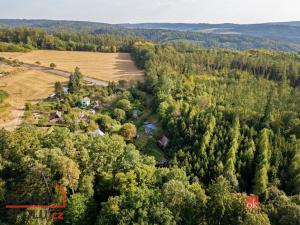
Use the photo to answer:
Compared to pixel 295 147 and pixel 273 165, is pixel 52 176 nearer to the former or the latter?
pixel 273 165

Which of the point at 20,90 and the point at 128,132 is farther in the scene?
the point at 20,90

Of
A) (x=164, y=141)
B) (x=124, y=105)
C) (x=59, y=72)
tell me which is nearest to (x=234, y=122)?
(x=164, y=141)

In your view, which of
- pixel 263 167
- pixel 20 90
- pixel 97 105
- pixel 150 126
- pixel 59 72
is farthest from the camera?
pixel 59 72

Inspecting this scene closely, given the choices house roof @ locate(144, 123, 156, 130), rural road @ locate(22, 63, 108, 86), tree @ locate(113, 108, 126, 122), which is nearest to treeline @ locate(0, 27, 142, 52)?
rural road @ locate(22, 63, 108, 86)

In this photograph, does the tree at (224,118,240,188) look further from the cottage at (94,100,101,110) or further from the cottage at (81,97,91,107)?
the cottage at (81,97,91,107)

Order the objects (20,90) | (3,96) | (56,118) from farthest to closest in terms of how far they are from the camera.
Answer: (20,90) < (3,96) < (56,118)

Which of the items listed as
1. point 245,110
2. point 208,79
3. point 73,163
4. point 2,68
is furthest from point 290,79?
point 2,68

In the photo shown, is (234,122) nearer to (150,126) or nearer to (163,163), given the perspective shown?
(163,163)
